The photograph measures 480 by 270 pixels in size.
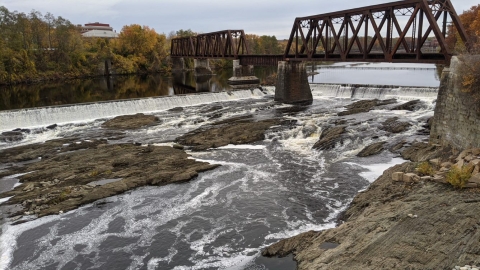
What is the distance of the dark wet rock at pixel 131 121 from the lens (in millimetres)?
34906

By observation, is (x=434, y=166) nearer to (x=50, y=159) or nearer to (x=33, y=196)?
(x=33, y=196)

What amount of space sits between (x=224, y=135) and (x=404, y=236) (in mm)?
19656

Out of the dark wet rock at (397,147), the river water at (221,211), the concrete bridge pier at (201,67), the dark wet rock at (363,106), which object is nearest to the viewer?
the river water at (221,211)

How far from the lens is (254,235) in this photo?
14539 mm

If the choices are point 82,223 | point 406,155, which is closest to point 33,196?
point 82,223

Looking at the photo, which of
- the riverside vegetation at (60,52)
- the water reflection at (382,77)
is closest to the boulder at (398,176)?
the water reflection at (382,77)

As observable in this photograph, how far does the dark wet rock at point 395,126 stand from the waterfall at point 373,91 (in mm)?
11987

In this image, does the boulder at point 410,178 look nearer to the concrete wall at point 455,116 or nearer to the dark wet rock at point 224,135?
the concrete wall at point 455,116

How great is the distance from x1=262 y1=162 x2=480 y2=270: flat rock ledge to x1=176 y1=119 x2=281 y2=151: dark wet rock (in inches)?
568

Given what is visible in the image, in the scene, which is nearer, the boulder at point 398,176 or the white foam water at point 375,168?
the boulder at point 398,176

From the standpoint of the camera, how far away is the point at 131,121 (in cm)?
3600

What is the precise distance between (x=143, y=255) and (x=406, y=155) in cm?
1564

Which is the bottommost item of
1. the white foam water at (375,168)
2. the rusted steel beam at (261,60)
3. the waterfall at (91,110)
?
the white foam water at (375,168)

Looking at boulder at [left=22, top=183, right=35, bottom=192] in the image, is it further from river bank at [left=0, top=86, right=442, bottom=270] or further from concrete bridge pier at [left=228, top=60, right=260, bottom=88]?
concrete bridge pier at [left=228, top=60, right=260, bottom=88]
